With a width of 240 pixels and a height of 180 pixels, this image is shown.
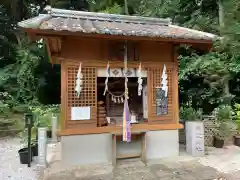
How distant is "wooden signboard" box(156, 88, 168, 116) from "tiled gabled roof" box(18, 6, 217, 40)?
1.37m

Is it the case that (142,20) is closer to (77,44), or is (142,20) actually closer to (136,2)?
(77,44)

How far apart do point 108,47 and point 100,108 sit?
140cm

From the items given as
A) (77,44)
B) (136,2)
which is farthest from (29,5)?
(77,44)

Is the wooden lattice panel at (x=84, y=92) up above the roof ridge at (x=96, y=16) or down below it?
below

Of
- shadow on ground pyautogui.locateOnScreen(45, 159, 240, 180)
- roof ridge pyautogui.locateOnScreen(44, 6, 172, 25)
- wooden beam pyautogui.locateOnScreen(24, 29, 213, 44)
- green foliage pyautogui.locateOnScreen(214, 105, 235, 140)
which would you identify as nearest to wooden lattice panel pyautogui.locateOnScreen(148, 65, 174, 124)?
wooden beam pyautogui.locateOnScreen(24, 29, 213, 44)

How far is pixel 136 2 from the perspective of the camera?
13.1 m

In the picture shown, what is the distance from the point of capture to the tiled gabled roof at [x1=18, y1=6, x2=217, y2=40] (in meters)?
4.48

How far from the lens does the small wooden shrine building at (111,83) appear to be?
506cm

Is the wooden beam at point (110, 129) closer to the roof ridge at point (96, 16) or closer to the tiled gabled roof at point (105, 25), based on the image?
the tiled gabled roof at point (105, 25)

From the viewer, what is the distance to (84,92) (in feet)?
17.2

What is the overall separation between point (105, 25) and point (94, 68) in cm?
107

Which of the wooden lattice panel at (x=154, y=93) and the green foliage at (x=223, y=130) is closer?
the wooden lattice panel at (x=154, y=93)

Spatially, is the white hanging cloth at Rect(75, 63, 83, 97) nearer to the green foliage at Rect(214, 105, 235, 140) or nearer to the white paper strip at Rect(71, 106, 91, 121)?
the white paper strip at Rect(71, 106, 91, 121)

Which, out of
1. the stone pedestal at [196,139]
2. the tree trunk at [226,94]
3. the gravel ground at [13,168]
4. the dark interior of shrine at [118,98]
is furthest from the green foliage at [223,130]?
the gravel ground at [13,168]
